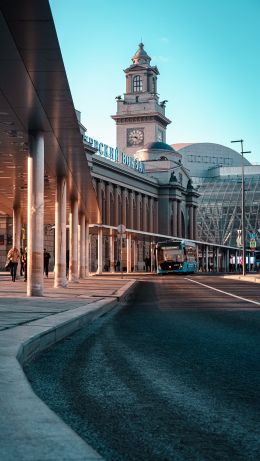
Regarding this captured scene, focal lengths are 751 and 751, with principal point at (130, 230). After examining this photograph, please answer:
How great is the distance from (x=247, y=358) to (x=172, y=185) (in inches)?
5271

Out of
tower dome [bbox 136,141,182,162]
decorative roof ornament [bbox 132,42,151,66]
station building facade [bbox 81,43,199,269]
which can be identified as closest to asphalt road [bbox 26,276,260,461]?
station building facade [bbox 81,43,199,269]

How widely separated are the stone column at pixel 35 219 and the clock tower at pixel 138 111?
154271mm

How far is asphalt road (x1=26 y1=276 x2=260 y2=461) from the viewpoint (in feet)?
14.1

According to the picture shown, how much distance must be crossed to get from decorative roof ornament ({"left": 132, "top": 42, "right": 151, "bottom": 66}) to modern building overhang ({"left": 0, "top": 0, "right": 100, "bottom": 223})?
149912mm

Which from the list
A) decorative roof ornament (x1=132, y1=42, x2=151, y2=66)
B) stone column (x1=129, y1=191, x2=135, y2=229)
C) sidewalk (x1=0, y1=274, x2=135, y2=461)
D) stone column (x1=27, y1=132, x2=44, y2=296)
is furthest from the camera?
decorative roof ornament (x1=132, y1=42, x2=151, y2=66)

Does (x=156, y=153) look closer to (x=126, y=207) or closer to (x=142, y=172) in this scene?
(x=142, y=172)

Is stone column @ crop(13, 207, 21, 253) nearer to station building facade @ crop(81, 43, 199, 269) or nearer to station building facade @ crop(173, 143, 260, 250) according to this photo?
station building facade @ crop(81, 43, 199, 269)

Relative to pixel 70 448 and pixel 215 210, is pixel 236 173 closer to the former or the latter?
pixel 215 210

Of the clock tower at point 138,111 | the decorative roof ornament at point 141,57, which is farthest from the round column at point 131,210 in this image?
the decorative roof ornament at point 141,57

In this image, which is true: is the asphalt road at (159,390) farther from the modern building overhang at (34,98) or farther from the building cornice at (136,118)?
the building cornice at (136,118)

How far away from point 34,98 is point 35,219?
15.2 feet

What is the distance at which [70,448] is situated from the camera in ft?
11.9

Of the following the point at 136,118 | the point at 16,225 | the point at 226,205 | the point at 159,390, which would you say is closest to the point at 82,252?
the point at 16,225

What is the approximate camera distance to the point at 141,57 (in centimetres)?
18262
